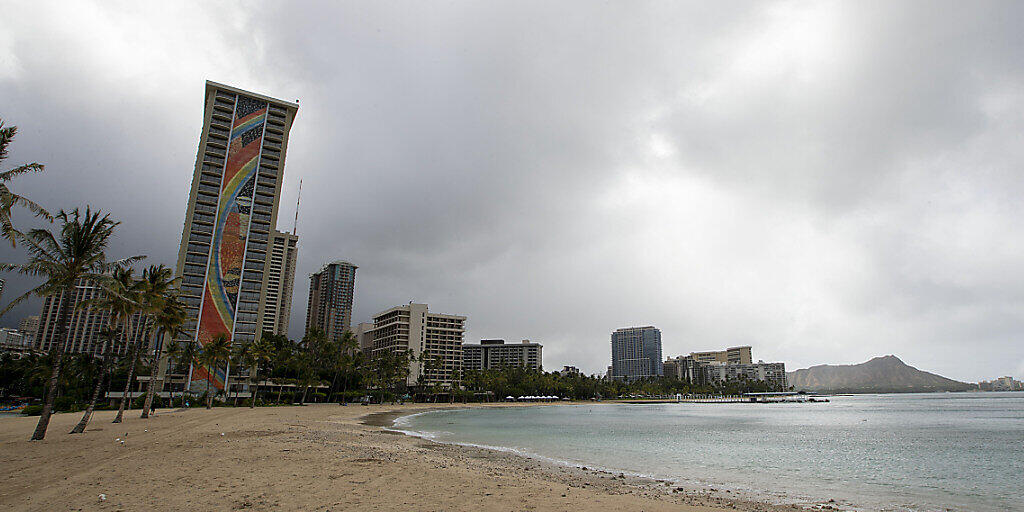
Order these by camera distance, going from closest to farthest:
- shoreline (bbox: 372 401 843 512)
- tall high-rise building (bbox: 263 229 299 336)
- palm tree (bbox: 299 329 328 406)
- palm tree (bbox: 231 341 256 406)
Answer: shoreline (bbox: 372 401 843 512) → palm tree (bbox: 231 341 256 406) → palm tree (bbox: 299 329 328 406) → tall high-rise building (bbox: 263 229 299 336)

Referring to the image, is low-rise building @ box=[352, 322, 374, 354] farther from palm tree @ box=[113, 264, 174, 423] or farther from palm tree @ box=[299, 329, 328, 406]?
palm tree @ box=[113, 264, 174, 423]

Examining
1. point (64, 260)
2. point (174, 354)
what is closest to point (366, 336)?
point (174, 354)

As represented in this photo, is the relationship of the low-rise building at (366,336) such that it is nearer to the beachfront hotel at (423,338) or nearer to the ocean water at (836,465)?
the beachfront hotel at (423,338)

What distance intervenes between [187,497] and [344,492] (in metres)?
3.43

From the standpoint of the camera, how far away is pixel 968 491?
1862 centimetres

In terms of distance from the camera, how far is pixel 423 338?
15075cm

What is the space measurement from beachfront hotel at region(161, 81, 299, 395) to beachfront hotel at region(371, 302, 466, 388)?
6147 centimetres

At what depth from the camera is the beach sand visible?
1116 centimetres

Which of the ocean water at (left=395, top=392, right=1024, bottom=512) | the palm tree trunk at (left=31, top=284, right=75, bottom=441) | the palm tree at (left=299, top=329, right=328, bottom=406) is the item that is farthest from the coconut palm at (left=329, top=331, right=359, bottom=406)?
the palm tree trunk at (left=31, top=284, right=75, bottom=441)

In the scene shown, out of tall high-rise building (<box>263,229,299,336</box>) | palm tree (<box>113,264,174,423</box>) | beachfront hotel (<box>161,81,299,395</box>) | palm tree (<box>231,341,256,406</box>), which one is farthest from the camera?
tall high-rise building (<box>263,229,299,336</box>)

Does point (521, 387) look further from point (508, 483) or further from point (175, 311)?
point (508, 483)

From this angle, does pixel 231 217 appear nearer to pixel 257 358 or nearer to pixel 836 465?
pixel 257 358

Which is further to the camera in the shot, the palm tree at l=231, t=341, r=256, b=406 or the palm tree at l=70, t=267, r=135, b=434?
the palm tree at l=231, t=341, r=256, b=406

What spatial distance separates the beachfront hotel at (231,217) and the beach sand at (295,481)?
69131mm
